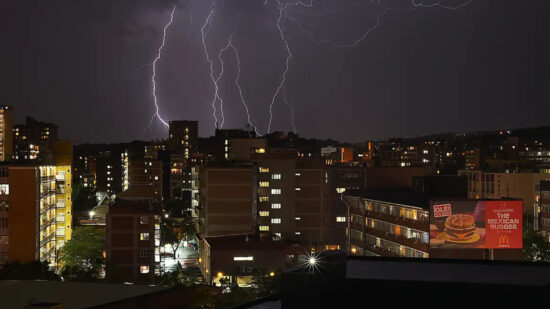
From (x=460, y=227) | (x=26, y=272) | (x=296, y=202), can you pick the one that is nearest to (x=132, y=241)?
(x=26, y=272)

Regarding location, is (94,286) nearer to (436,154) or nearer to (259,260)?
(259,260)

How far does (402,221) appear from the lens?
24.2m

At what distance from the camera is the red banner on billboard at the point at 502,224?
21.6 m

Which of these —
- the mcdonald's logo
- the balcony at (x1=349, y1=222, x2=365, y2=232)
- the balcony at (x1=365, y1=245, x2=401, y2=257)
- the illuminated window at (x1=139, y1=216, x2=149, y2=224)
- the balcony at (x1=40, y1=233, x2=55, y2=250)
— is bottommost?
the balcony at (x1=365, y1=245, x2=401, y2=257)

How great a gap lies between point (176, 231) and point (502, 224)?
18278 millimetres

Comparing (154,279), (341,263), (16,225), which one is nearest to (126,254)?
(154,279)

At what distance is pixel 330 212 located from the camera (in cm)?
3497

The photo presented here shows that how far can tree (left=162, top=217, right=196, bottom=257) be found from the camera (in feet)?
108

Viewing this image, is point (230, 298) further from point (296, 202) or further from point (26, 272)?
point (296, 202)

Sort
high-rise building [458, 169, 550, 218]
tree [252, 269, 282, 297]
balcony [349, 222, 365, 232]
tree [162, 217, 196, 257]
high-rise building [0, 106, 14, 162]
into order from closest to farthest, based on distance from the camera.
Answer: tree [252, 269, 282, 297] < balcony [349, 222, 365, 232] < tree [162, 217, 196, 257] < high-rise building [458, 169, 550, 218] < high-rise building [0, 106, 14, 162]

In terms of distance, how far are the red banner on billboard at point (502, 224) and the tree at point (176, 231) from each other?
56.1ft

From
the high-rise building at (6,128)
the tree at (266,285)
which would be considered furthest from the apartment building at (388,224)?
the high-rise building at (6,128)

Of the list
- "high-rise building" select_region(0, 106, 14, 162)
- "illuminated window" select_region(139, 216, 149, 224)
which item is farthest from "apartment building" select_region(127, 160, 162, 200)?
"illuminated window" select_region(139, 216, 149, 224)

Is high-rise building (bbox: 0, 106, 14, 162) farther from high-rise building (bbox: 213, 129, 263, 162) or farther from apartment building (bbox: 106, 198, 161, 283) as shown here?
apartment building (bbox: 106, 198, 161, 283)
